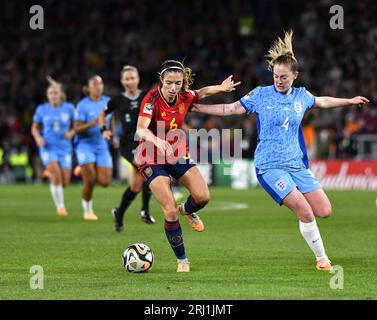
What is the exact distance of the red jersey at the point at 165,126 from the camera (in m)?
11.1

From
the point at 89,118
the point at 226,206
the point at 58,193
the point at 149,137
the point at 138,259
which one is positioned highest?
the point at 149,137

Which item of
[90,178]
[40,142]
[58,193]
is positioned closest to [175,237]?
[90,178]

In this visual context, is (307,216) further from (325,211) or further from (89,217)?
(89,217)

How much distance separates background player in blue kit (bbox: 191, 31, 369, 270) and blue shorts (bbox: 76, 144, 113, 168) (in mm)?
7514

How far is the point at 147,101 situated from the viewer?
11.0 m

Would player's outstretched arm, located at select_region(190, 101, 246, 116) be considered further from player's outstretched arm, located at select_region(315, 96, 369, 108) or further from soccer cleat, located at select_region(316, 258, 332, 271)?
soccer cleat, located at select_region(316, 258, 332, 271)

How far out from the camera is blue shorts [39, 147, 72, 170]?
65.8 ft

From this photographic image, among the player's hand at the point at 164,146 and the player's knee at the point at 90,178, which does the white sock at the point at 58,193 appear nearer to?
the player's knee at the point at 90,178

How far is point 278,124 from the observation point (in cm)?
1117

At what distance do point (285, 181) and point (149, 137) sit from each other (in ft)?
5.36

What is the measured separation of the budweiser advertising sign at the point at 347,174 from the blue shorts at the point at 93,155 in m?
13.7

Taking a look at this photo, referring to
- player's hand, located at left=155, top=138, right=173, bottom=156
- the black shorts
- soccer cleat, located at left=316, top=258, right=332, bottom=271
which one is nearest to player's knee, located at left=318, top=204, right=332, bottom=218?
soccer cleat, located at left=316, top=258, right=332, bottom=271

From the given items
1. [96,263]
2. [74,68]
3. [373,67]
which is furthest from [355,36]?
[96,263]

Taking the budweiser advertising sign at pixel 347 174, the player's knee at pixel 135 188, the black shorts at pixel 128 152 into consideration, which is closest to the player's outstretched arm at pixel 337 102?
the black shorts at pixel 128 152
